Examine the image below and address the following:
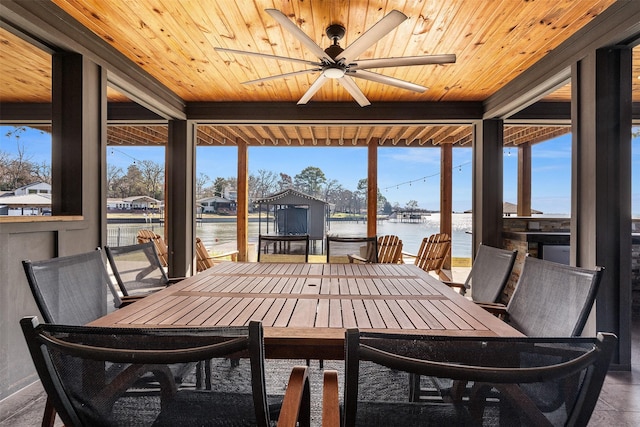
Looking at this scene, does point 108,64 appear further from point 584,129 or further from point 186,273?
point 584,129

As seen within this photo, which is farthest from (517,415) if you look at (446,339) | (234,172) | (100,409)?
(234,172)

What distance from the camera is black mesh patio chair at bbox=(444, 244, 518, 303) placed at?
1.96m

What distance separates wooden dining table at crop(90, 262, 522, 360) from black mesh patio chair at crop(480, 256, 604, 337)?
257mm

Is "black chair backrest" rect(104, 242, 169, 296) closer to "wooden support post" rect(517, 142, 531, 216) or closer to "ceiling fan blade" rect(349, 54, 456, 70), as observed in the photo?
"ceiling fan blade" rect(349, 54, 456, 70)

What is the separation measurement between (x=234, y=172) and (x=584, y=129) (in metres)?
5.49

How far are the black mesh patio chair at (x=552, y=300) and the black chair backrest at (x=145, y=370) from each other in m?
1.29

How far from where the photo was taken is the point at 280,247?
3223mm

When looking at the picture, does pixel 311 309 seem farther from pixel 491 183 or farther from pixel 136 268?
pixel 491 183

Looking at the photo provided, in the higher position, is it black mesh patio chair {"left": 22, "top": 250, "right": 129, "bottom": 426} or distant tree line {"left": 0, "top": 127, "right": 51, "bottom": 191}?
distant tree line {"left": 0, "top": 127, "right": 51, "bottom": 191}

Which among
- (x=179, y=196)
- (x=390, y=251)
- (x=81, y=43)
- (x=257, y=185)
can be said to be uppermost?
(x=81, y=43)

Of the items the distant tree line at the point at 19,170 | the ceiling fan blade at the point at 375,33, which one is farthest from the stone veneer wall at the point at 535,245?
the distant tree line at the point at 19,170

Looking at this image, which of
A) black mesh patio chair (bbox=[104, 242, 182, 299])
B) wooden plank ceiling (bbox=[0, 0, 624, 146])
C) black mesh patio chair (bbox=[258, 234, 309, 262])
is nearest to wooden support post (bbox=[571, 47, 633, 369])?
wooden plank ceiling (bbox=[0, 0, 624, 146])

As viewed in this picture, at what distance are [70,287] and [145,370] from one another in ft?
3.47

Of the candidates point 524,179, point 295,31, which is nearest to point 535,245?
point 524,179
